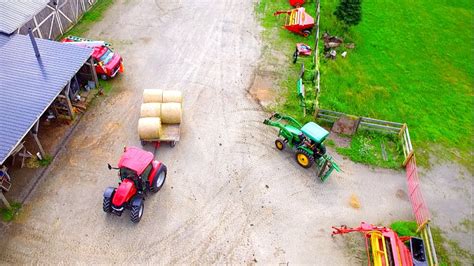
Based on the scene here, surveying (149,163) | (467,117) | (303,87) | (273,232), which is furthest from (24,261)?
(467,117)

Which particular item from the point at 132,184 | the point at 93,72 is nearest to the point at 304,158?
the point at 132,184

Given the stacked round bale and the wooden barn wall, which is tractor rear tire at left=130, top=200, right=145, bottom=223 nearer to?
the stacked round bale

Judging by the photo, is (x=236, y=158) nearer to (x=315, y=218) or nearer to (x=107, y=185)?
(x=315, y=218)

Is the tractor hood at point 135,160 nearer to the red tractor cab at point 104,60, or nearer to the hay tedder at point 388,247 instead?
the red tractor cab at point 104,60

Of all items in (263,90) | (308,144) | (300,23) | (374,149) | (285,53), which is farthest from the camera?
(300,23)

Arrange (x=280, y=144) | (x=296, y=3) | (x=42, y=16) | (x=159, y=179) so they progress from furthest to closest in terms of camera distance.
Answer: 1. (x=296, y=3)
2. (x=42, y=16)
3. (x=280, y=144)
4. (x=159, y=179)

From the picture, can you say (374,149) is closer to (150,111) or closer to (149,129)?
(149,129)

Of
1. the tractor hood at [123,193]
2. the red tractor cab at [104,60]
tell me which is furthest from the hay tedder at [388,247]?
the red tractor cab at [104,60]
